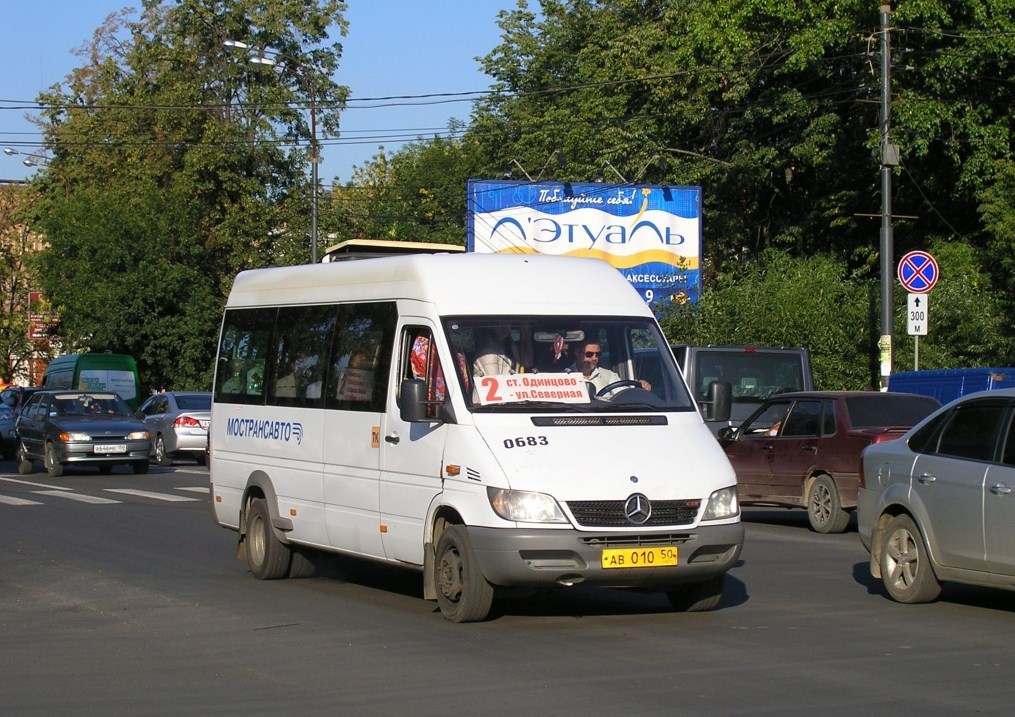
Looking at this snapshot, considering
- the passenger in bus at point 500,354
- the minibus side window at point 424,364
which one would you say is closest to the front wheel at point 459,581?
the minibus side window at point 424,364

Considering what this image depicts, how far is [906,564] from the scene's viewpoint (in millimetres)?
10891

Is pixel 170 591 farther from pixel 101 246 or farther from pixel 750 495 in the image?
pixel 101 246

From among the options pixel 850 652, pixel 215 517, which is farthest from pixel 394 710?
pixel 215 517

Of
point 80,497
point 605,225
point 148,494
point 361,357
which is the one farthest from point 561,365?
point 605,225

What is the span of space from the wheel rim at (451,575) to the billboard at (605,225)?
84.9ft

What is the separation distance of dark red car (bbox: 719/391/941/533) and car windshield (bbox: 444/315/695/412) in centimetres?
668

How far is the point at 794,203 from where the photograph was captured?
43.9 m

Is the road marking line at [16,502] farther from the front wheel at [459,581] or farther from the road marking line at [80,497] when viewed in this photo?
the front wheel at [459,581]

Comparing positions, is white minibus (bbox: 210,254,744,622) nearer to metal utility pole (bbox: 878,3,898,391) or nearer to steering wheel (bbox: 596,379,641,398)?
steering wheel (bbox: 596,379,641,398)

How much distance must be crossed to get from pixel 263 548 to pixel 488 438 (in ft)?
12.3

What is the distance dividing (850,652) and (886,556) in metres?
2.40

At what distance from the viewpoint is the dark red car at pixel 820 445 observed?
16844mm

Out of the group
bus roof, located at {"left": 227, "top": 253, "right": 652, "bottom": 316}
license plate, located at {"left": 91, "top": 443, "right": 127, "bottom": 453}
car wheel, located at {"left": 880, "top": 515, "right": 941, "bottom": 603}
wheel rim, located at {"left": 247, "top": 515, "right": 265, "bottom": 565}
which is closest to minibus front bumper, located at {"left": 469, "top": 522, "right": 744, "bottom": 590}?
bus roof, located at {"left": 227, "top": 253, "right": 652, "bottom": 316}

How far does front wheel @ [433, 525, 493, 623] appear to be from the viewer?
9.66 metres
